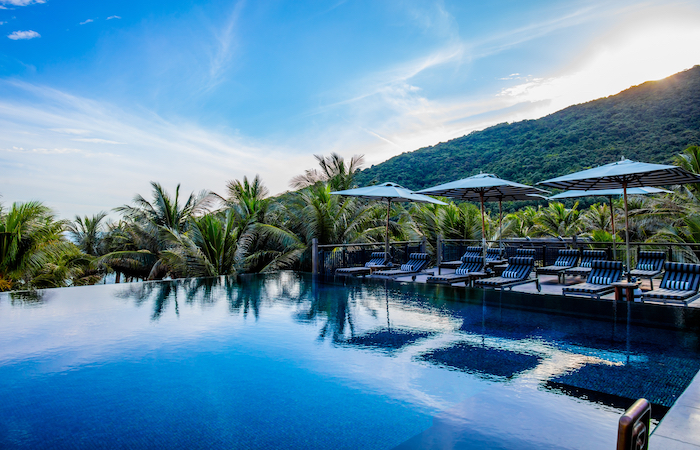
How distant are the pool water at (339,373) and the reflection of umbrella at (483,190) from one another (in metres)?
3.15

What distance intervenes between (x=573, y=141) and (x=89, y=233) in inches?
1334

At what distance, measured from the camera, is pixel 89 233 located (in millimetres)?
21219

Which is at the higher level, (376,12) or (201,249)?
(376,12)

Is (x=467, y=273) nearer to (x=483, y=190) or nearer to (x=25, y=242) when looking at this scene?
(x=483, y=190)

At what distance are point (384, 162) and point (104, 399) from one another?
3374cm

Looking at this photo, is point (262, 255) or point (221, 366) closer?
point (221, 366)

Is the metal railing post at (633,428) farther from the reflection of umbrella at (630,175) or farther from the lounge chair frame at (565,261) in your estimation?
the lounge chair frame at (565,261)

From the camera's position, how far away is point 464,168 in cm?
3259

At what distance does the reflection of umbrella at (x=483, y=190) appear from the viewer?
998cm

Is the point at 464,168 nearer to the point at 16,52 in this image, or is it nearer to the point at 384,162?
the point at 384,162

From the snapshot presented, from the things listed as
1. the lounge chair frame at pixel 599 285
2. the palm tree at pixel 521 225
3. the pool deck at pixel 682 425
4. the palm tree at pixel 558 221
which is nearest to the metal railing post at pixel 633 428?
the pool deck at pixel 682 425

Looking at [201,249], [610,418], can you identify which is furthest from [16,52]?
[610,418]

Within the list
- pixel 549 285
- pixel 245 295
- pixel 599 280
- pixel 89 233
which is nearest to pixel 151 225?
pixel 89 233

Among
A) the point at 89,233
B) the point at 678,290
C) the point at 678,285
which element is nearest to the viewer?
the point at 678,290
